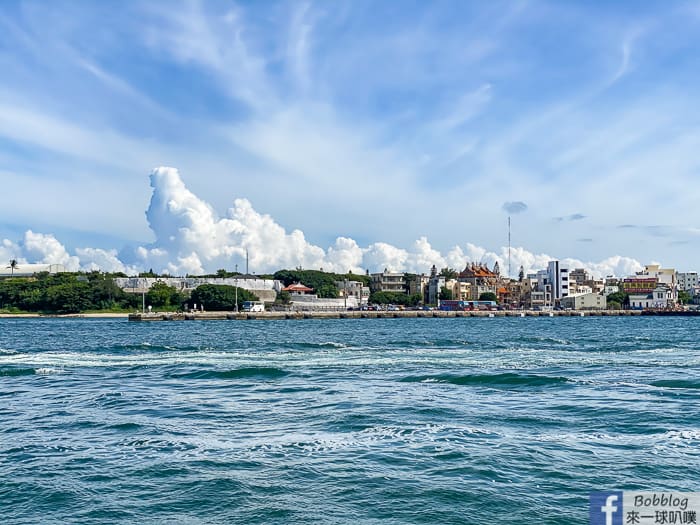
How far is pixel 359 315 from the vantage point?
13238 centimetres

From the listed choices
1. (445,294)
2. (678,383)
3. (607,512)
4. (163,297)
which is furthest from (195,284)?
(607,512)

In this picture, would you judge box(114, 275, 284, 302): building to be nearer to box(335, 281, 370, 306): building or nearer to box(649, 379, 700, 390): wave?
box(335, 281, 370, 306): building

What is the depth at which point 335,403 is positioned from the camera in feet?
67.4

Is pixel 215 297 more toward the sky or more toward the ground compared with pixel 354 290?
more toward the ground

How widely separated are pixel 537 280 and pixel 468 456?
174267 mm

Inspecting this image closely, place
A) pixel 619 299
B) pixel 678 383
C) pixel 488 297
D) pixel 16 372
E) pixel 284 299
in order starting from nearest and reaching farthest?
pixel 678 383 < pixel 16 372 < pixel 284 299 < pixel 488 297 < pixel 619 299

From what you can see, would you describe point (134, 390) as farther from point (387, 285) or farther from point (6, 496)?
point (387, 285)

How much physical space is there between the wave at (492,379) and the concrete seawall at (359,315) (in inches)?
3618

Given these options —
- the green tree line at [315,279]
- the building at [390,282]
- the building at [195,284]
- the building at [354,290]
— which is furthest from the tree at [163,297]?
the building at [390,282]

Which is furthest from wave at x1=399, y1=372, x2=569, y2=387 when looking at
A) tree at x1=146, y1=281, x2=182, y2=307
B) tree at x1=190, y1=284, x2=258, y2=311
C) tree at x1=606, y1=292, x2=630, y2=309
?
tree at x1=606, y1=292, x2=630, y2=309

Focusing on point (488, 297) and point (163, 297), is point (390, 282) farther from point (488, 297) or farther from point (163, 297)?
point (163, 297)

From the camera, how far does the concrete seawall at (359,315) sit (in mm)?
115250

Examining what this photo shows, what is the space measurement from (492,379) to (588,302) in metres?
144

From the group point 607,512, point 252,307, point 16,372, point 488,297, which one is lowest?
point 16,372
